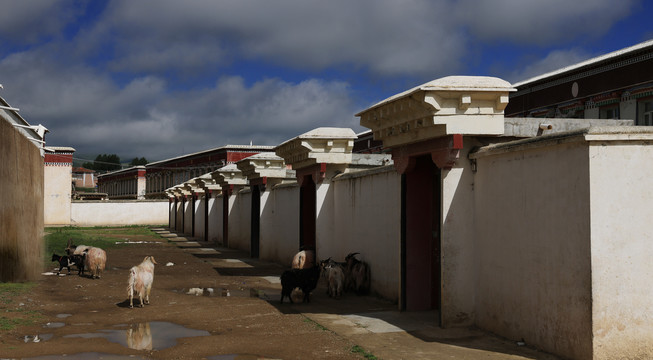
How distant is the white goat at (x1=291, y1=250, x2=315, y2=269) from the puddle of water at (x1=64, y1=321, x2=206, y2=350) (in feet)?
16.8

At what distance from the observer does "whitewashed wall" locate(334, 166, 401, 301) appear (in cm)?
1198

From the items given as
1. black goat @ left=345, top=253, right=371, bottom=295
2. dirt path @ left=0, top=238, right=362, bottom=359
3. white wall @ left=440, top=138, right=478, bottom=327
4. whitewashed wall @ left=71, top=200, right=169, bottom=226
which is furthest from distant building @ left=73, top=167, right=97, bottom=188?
white wall @ left=440, top=138, right=478, bottom=327

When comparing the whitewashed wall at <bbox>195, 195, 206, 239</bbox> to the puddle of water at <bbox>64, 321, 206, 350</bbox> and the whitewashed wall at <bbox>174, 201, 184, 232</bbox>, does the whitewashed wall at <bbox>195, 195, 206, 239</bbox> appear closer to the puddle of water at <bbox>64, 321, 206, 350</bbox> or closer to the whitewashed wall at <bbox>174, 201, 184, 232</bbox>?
the whitewashed wall at <bbox>174, 201, 184, 232</bbox>

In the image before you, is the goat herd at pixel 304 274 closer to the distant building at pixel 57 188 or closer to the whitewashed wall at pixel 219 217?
the whitewashed wall at pixel 219 217

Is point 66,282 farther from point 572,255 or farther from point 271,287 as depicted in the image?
point 572,255

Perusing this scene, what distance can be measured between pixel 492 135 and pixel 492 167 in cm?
57

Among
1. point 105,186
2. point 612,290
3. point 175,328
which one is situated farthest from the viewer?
point 105,186

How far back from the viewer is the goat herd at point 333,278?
11.9m

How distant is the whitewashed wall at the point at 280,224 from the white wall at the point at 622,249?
1249 centimetres

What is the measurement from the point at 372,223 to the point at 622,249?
6848mm

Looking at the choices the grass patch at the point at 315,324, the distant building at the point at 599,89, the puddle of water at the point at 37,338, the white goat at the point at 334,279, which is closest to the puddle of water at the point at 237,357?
the grass patch at the point at 315,324

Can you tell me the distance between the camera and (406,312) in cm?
1063

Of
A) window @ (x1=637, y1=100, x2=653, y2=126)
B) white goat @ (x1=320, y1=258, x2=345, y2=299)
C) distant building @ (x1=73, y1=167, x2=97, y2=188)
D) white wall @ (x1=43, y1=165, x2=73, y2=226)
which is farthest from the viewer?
distant building @ (x1=73, y1=167, x2=97, y2=188)

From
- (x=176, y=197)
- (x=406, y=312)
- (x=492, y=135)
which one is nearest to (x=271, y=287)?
(x=406, y=312)
